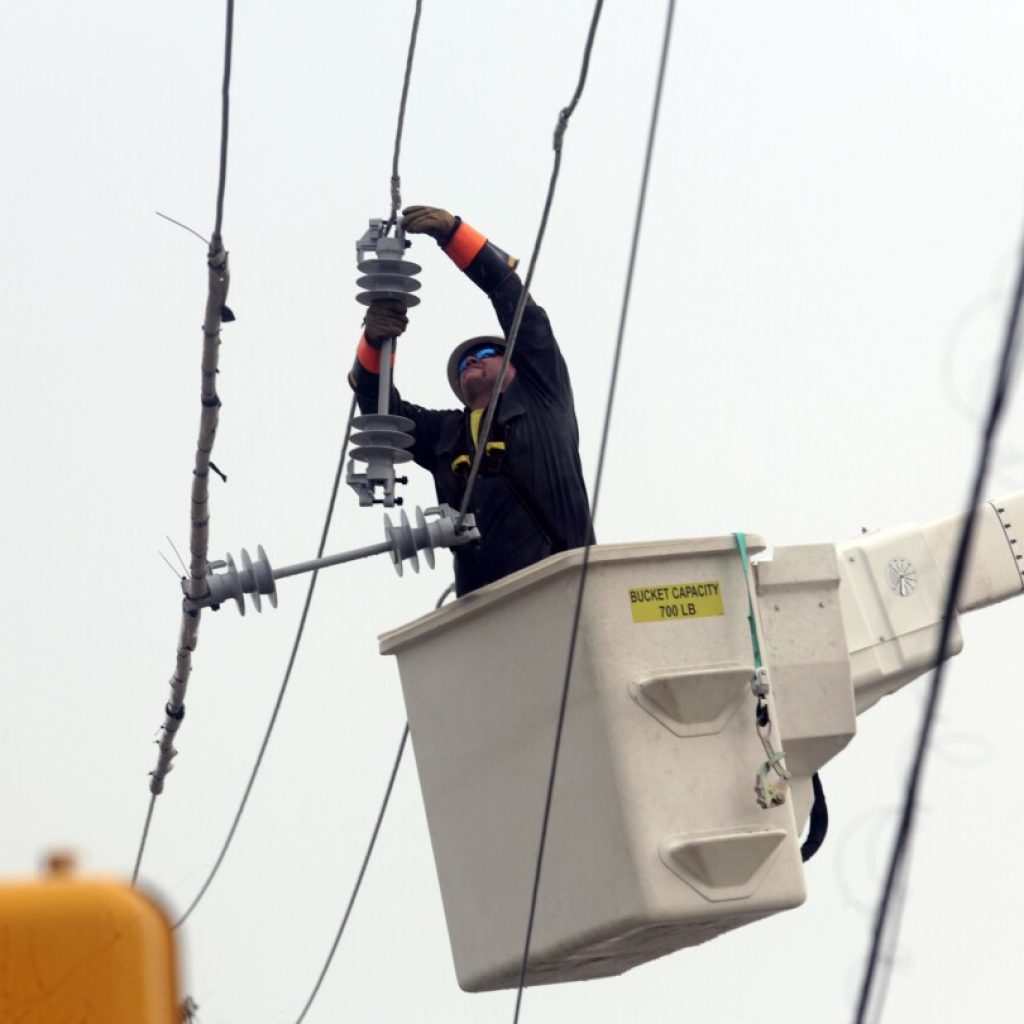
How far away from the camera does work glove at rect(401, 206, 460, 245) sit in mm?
5152

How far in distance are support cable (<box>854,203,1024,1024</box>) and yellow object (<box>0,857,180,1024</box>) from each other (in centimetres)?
96

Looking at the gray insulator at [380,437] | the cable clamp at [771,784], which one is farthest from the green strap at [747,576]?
the gray insulator at [380,437]

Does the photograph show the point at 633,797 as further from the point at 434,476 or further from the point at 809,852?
the point at 434,476

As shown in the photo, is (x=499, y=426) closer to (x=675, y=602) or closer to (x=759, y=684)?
(x=675, y=602)

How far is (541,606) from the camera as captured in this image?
451cm

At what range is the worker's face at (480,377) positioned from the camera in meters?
5.36

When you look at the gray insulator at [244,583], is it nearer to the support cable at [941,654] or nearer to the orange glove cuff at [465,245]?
the orange glove cuff at [465,245]

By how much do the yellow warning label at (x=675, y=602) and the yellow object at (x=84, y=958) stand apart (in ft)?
11.2

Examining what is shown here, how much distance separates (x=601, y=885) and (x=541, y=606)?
2.03 feet

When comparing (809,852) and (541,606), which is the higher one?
(541,606)

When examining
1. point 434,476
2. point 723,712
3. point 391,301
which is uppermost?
point 391,301

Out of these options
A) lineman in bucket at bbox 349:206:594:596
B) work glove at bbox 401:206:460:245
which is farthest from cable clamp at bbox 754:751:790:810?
work glove at bbox 401:206:460:245

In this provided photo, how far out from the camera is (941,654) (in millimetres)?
1934

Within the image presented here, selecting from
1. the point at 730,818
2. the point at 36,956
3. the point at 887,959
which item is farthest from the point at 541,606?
the point at 36,956
